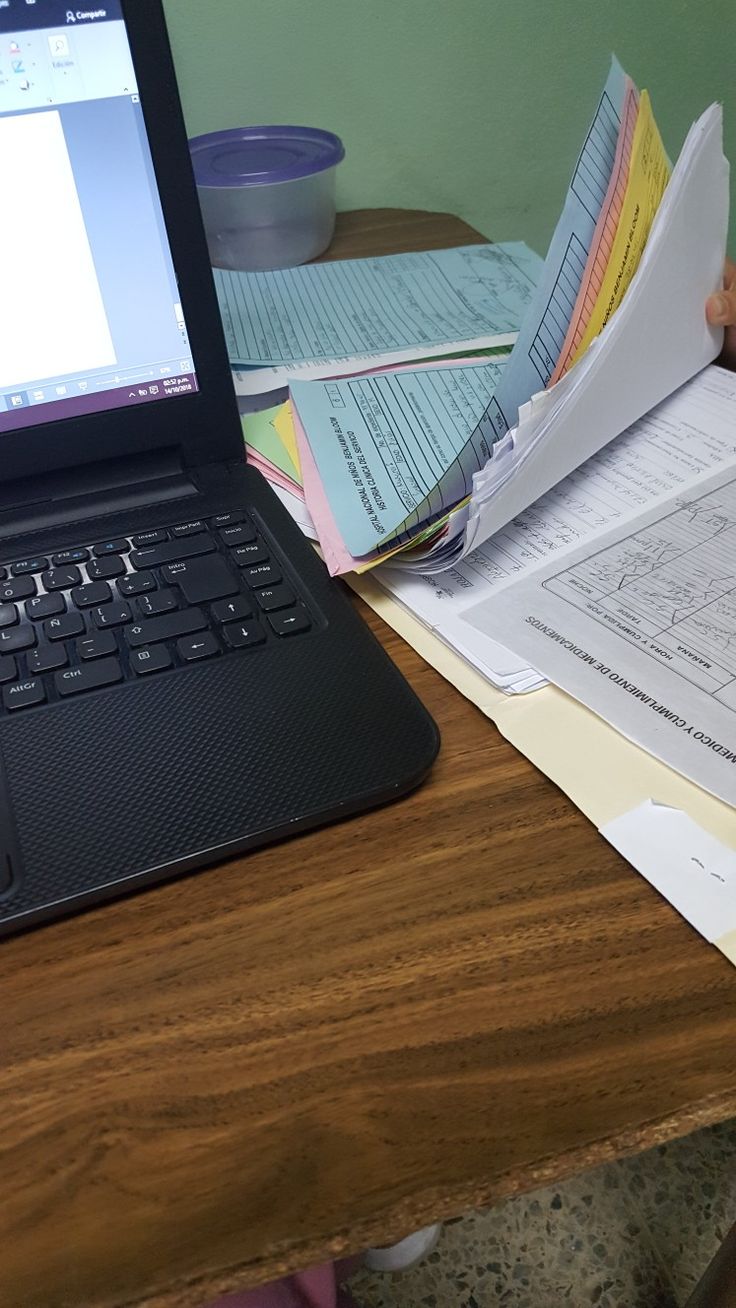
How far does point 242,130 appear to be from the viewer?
0.84 meters

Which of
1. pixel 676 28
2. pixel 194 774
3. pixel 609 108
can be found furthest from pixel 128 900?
pixel 676 28

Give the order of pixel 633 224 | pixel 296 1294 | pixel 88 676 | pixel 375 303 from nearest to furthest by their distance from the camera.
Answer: pixel 88 676, pixel 633 224, pixel 296 1294, pixel 375 303

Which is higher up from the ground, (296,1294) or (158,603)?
(158,603)

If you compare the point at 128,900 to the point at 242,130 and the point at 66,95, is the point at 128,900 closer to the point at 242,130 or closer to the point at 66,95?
the point at 66,95

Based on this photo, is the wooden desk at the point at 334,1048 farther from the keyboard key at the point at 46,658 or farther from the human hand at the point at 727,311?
the human hand at the point at 727,311

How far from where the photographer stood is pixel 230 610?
1.35ft


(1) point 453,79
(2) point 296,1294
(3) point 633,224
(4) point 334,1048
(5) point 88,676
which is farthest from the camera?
(1) point 453,79

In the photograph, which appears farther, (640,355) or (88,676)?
(640,355)

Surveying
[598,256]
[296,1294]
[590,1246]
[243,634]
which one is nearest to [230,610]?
[243,634]

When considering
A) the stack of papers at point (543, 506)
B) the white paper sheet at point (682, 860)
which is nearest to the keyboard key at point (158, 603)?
the stack of papers at point (543, 506)

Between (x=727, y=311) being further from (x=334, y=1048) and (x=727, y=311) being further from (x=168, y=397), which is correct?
(x=334, y=1048)

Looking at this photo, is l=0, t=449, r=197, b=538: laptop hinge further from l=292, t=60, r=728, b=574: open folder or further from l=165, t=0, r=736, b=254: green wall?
l=165, t=0, r=736, b=254: green wall

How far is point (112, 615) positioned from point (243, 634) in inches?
2.3

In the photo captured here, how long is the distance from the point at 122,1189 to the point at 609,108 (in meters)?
0.53
